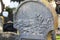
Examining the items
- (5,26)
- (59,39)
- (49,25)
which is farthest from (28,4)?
(5,26)

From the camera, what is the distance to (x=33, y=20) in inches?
250

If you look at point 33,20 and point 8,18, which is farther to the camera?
point 8,18

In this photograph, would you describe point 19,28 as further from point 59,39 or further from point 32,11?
point 59,39

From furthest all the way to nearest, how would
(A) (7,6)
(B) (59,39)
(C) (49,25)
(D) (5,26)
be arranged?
(A) (7,6) → (D) (5,26) → (B) (59,39) → (C) (49,25)

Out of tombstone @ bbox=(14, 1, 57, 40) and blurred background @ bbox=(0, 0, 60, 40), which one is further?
blurred background @ bbox=(0, 0, 60, 40)

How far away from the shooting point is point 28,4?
634 cm

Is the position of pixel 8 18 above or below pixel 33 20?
below

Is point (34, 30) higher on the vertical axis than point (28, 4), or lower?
lower

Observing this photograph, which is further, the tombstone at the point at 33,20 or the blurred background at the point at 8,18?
the blurred background at the point at 8,18

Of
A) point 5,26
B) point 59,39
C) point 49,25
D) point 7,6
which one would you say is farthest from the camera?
point 7,6

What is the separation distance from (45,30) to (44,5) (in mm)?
440

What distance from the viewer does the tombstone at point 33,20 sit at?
6246 millimetres

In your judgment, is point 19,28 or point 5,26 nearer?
point 19,28

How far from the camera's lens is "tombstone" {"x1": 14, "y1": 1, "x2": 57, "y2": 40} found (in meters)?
6.25
